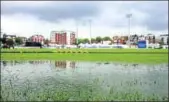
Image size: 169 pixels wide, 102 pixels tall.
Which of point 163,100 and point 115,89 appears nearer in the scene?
point 163,100

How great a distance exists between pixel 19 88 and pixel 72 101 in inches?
249

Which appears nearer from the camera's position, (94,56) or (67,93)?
(67,93)

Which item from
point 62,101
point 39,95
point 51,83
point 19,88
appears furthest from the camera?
point 51,83

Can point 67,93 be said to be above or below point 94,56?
above

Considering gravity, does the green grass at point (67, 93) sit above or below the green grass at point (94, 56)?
above

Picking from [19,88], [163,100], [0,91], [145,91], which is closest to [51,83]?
[19,88]

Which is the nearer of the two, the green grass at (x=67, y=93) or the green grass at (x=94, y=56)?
the green grass at (x=67, y=93)

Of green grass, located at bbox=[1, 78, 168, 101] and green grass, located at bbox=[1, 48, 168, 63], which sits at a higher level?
green grass, located at bbox=[1, 78, 168, 101]

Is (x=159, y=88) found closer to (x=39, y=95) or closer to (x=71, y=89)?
(x=71, y=89)

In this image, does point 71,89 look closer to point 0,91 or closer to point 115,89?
point 115,89

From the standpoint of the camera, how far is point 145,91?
25406mm

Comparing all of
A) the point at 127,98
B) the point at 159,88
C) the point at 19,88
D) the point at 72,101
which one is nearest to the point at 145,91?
the point at 159,88

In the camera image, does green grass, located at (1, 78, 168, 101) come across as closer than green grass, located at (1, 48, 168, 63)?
Yes

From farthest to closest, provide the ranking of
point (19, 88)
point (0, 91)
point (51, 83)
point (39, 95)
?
point (51, 83) → point (19, 88) → point (0, 91) → point (39, 95)
